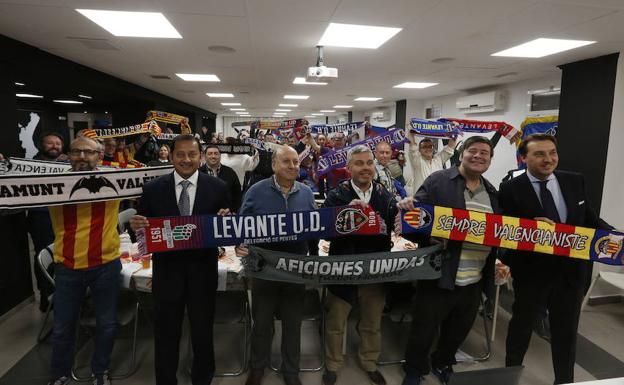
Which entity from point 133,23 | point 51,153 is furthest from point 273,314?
point 133,23

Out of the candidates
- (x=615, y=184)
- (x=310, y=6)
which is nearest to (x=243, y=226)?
(x=310, y=6)

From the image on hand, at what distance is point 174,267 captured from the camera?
2.16 m

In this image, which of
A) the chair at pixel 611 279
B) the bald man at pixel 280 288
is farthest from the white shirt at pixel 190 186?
the chair at pixel 611 279

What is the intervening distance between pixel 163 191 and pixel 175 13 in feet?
7.04

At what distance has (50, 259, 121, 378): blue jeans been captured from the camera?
7.41 ft

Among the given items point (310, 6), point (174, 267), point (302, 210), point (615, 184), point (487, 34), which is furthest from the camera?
point (615, 184)

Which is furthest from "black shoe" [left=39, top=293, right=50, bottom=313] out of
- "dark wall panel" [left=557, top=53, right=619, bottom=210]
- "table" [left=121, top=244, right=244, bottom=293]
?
"dark wall panel" [left=557, top=53, right=619, bottom=210]

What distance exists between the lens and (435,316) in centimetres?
238

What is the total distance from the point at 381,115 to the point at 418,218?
14.0m

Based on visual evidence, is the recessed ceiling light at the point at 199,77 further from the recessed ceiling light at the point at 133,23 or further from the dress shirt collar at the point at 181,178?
the dress shirt collar at the point at 181,178

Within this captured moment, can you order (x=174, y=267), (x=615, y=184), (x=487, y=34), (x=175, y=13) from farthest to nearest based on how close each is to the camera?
1. (x=615, y=184)
2. (x=487, y=34)
3. (x=175, y=13)
4. (x=174, y=267)

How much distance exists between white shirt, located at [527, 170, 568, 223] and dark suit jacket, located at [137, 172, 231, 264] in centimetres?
220

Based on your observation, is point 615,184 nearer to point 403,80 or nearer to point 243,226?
point 403,80

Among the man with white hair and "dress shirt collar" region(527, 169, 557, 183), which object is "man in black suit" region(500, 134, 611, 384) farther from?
the man with white hair
